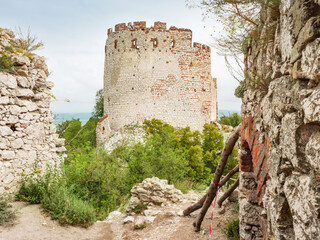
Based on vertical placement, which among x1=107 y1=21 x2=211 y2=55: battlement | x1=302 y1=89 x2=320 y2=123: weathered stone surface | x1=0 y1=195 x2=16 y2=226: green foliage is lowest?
x1=0 y1=195 x2=16 y2=226: green foliage

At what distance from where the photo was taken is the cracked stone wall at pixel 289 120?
172 centimetres

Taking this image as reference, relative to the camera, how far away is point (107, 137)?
18000mm

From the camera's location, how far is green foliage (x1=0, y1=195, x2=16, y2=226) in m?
5.66

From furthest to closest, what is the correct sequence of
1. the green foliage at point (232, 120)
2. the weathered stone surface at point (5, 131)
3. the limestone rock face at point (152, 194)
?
1. the green foliage at point (232, 120)
2. the limestone rock face at point (152, 194)
3. the weathered stone surface at point (5, 131)

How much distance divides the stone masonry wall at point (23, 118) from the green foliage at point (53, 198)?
256mm

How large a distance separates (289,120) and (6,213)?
606 cm

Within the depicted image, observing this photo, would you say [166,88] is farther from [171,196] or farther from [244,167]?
[244,167]

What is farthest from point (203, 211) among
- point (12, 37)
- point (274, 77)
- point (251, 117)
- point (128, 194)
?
point (12, 37)

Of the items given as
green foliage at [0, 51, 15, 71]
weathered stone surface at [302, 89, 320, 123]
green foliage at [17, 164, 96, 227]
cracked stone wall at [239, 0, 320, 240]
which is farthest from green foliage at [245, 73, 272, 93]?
green foliage at [0, 51, 15, 71]

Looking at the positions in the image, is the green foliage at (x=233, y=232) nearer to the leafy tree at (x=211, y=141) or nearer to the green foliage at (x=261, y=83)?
the green foliage at (x=261, y=83)

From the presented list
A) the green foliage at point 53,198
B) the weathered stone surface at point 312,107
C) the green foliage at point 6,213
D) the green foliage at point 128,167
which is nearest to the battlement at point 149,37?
the green foliage at point 128,167

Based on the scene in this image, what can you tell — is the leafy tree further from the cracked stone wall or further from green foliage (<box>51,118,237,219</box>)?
the cracked stone wall

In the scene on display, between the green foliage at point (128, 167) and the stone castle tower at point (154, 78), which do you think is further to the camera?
the stone castle tower at point (154, 78)

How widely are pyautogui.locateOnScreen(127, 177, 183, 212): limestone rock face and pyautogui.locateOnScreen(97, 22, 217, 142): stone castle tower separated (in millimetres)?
9650
